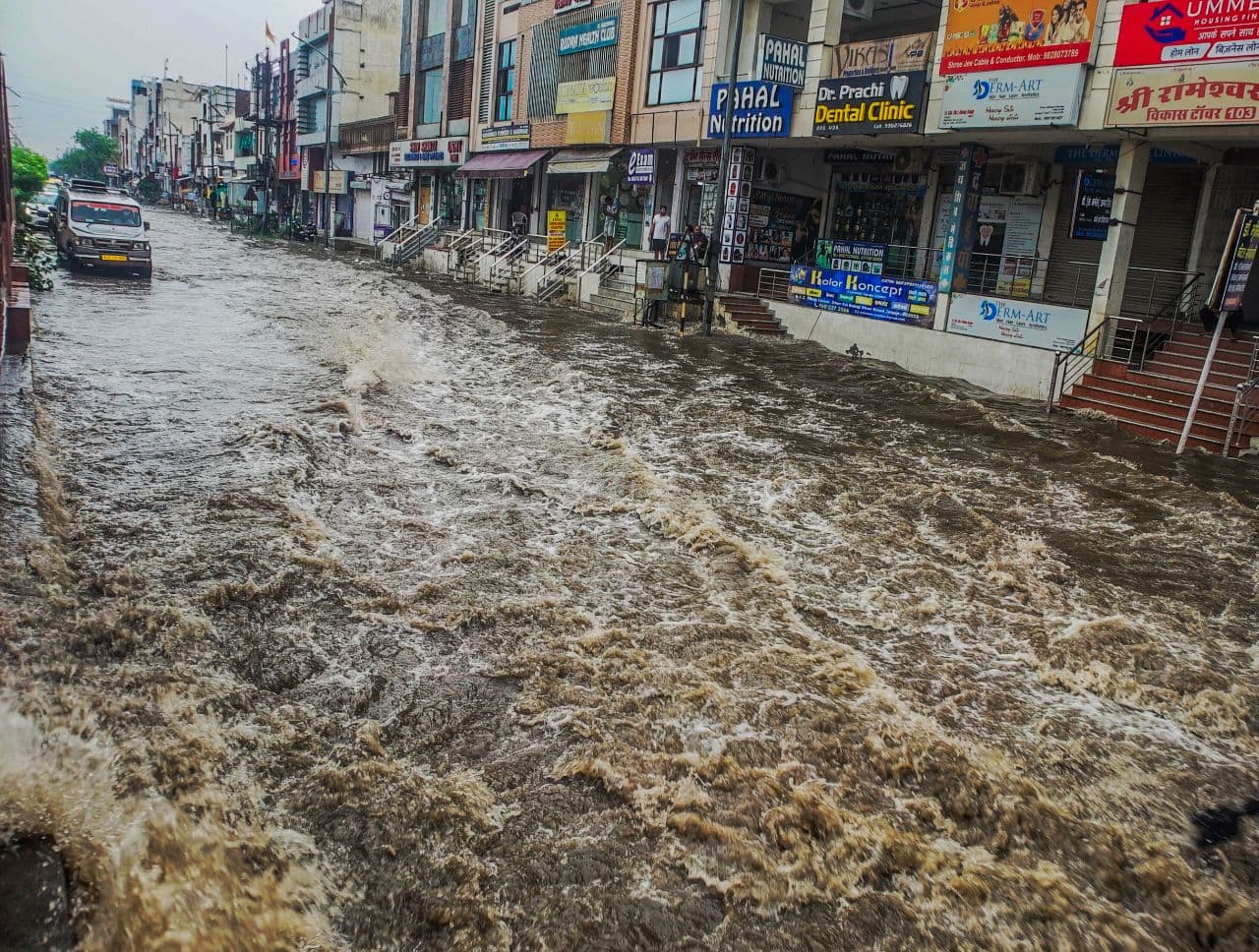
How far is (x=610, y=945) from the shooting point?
3.63 m

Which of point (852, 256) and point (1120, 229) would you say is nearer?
point (1120, 229)

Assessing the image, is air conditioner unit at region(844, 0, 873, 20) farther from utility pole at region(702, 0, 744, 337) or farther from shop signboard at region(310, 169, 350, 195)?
shop signboard at region(310, 169, 350, 195)

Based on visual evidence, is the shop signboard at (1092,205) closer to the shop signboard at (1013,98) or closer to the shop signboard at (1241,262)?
the shop signboard at (1013,98)

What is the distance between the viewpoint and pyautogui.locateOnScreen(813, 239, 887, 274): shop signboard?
20.8 metres

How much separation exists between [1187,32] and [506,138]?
78.0 ft

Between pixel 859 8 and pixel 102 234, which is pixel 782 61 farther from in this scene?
pixel 102 234

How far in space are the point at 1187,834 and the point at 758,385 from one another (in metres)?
11.8

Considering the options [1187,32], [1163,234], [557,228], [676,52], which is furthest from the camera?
[557,228]

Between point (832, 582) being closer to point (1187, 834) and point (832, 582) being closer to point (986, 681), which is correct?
point (986, 681)

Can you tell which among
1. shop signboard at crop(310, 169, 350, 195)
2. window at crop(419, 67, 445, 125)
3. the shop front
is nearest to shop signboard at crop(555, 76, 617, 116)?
the shop front

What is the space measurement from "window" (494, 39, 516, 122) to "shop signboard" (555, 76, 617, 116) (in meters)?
4.11

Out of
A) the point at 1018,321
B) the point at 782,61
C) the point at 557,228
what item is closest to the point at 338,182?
the point at 557,228

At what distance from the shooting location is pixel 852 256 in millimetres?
21391

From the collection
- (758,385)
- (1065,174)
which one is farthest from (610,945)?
(1065,174)
